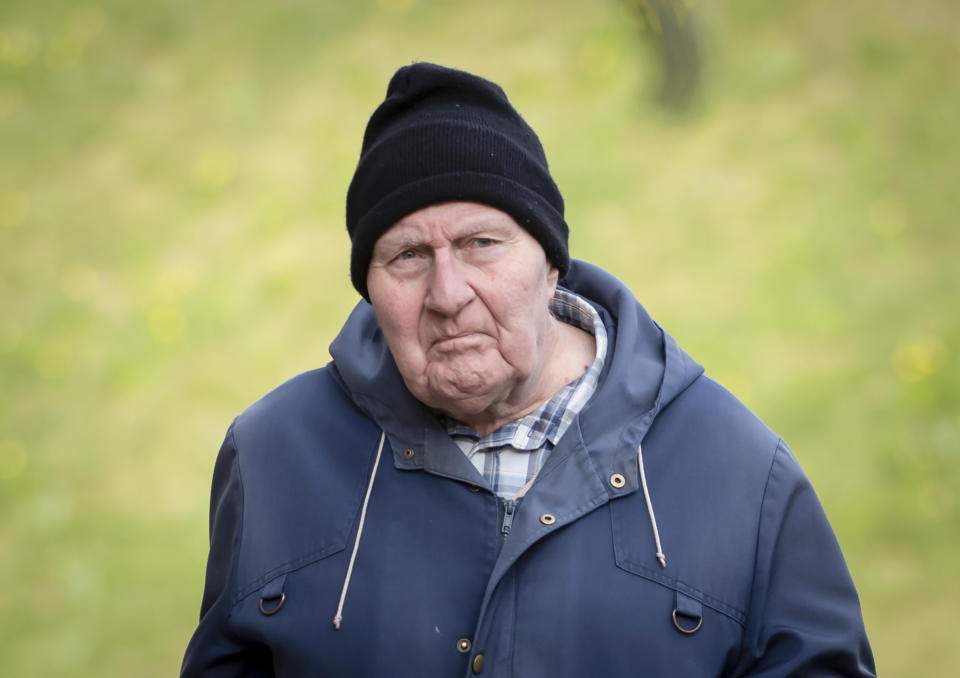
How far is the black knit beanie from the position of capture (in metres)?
1.97

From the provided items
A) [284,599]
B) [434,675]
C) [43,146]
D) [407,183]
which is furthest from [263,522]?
[43,146]

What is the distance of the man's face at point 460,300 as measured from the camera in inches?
78.1

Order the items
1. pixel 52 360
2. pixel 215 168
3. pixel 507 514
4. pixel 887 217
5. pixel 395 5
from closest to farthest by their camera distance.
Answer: pixel 507 514, pixel 887 217, pixel 52 360, pixel 215 168, pixel 395 5

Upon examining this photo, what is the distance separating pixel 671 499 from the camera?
202 cm

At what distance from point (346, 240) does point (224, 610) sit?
3.54m

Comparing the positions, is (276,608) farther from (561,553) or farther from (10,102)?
(10,102)

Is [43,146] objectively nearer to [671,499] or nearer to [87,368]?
[87,368]

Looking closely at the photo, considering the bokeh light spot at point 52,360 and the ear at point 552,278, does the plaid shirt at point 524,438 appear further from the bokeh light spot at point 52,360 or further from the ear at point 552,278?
the bokeh light spot at point 52,360

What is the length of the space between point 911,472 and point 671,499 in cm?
273

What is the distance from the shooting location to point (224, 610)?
2152mm

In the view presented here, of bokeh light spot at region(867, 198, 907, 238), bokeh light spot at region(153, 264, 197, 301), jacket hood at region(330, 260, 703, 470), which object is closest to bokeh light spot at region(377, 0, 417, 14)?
bokeh light spot at region(153, 264, 197, 301)

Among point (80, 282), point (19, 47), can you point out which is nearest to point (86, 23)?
point (19, 47)

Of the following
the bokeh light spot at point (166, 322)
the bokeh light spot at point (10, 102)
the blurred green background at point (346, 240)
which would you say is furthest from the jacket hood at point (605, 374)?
the bokeh light spot at point (10, 102)

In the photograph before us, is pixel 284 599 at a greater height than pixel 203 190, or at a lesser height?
lesser
